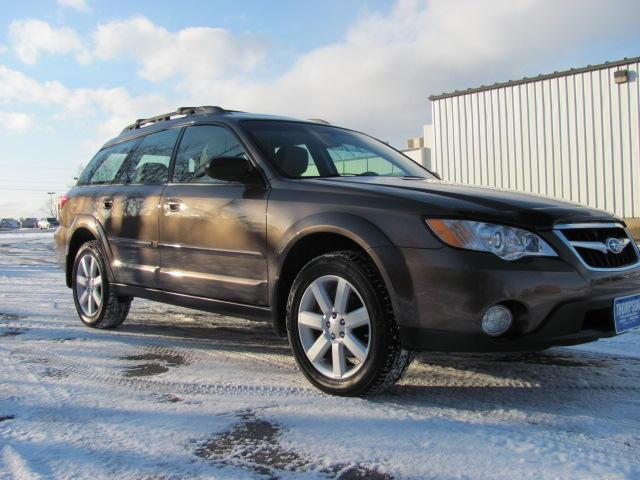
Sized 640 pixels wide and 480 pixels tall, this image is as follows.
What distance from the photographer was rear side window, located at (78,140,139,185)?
5.06 m

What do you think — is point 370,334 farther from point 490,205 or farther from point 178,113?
point 178,113

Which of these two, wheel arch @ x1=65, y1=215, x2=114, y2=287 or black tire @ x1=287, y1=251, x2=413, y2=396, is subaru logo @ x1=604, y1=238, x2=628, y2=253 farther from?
wheel arch @ x1=65, y1=215, x2=114, y2=287

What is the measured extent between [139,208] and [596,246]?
3185 millimetres

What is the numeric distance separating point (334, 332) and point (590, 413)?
1.25 meters

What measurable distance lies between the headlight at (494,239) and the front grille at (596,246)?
0.16 metres

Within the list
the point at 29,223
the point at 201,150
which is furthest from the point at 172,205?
the point at 29,223

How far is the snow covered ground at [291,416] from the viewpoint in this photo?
6.95 feet

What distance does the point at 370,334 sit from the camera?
109 inches

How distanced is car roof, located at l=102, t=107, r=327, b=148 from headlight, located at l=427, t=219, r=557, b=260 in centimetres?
189

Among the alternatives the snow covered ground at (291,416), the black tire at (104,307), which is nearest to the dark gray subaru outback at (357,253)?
the snow covered ground at (291,416)

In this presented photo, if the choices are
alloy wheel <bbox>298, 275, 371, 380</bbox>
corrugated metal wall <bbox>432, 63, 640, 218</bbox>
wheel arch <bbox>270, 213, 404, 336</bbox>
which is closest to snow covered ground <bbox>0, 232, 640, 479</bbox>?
alloy wheel <bbox>298, 275, 371, 380</bbox>

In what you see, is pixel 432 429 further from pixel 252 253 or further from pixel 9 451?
pixel 9 451

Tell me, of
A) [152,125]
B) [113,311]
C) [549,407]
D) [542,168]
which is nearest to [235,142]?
[152,125]

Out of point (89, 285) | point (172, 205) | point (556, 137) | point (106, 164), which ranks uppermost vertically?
point (556, 137)
